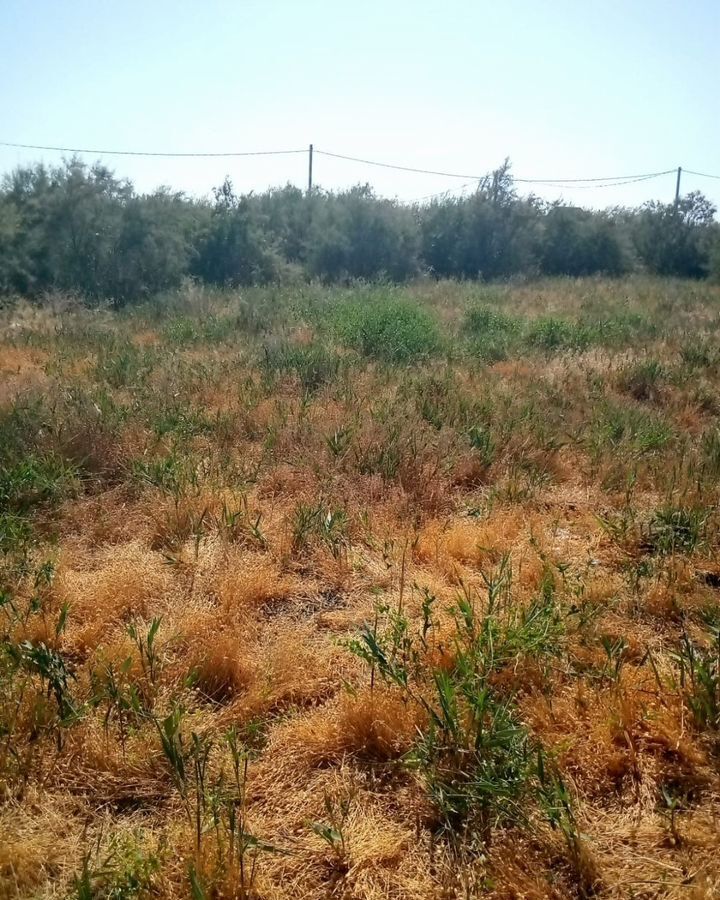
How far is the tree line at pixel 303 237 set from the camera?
16.0m

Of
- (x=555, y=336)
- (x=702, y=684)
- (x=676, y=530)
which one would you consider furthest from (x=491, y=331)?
(x=702, y=684)

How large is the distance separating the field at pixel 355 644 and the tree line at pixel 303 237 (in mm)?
10663

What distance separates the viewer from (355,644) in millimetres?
2705

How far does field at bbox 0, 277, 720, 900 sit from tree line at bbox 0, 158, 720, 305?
10663 mm

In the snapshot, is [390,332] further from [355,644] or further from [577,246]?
[577,246]

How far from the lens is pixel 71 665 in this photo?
2.88m

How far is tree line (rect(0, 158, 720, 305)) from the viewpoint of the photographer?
16.0m

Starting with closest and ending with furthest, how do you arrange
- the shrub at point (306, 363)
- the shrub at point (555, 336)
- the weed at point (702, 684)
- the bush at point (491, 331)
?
the weed at point (702, 684), the shrub at point (306, 363), the bush at point (491, 331), the shrub at point (555, 336)

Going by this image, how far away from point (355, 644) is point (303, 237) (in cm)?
2098

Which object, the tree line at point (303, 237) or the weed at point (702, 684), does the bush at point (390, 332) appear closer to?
the weed at point (702, 684)

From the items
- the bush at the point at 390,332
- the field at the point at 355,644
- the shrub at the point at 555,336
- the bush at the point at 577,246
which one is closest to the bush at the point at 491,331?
the shrub at the point at 555,336

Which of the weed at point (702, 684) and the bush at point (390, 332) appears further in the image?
the bush at point (390, 332)

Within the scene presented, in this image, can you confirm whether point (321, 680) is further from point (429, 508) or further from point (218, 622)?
point (429, 508)

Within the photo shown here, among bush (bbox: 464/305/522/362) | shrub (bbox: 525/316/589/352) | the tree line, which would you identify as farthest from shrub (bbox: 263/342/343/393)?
the tree line
